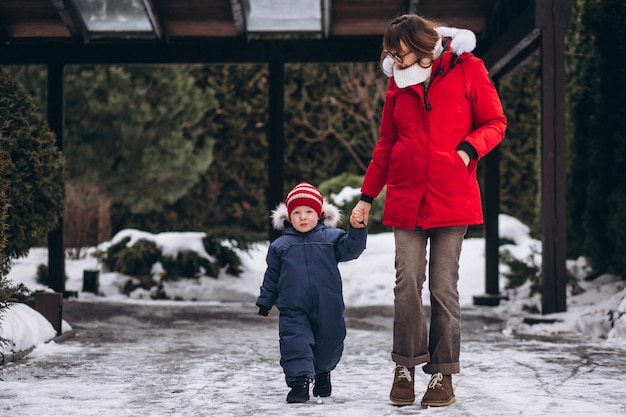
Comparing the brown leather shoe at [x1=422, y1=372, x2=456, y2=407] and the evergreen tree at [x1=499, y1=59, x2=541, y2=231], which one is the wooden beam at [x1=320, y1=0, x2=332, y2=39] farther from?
the evergreen tree at [x1=499, y1=59, x2=541, y2=231]

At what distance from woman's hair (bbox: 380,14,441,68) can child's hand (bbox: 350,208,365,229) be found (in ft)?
2.41

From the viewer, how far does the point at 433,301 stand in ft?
15.1

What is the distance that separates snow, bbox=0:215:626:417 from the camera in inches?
198

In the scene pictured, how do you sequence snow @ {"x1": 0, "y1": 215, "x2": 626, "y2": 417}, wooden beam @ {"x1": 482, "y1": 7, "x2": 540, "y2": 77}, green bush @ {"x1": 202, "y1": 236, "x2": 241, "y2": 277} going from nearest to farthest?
1. snow @ {"x1": 0, "y1": 215, "x2": 626, "y2": 417}
2. wooden beam @ {"x1": 482, "y1": 7, "x2": 540, "y2": 77}
3. green bush @ {"x1": 202, "y1": 236, "x2": 241, "y2": 277}

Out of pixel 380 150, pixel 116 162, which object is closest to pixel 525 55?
pixel 380 150

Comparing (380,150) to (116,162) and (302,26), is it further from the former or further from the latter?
(116,162)

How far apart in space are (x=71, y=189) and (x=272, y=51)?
527 cm

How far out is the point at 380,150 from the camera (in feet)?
15.5

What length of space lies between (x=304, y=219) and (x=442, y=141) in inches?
30.7

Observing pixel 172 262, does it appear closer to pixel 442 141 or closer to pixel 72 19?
pixel 72 19

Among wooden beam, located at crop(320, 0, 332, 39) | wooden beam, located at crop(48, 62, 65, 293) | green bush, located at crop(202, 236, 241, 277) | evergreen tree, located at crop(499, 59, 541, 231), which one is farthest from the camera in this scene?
evergreen tree, located at crop(499, 59, 541, 231)

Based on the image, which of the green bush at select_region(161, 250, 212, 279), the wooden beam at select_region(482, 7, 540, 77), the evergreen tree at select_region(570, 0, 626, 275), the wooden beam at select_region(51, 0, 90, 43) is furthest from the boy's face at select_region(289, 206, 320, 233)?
the green bush at select_region(161, 250, 212, 279)

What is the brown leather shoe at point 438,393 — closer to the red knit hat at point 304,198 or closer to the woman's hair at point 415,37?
the red knit hat at point 304,198

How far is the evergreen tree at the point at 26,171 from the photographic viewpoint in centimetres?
795
